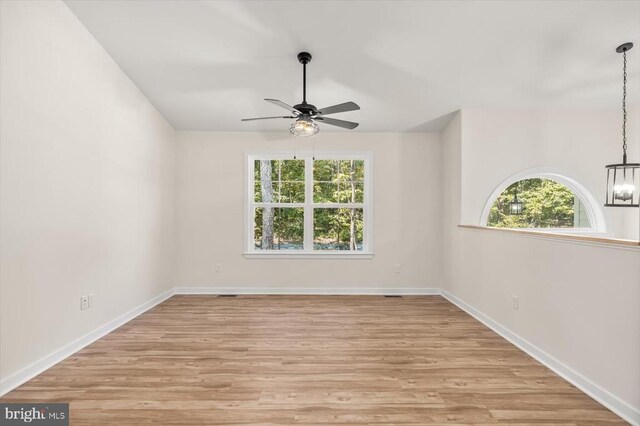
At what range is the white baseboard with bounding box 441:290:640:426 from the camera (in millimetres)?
1833

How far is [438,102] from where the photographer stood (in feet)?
12.9

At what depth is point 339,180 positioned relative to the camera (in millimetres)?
4863

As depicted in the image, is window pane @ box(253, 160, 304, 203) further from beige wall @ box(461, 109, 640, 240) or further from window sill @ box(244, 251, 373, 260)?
beige wall @ box(461, 109, 640, 240)

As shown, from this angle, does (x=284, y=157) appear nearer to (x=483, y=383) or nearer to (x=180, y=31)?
(x=180, y=31)

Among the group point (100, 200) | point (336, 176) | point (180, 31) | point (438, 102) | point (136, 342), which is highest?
point (180, 31)

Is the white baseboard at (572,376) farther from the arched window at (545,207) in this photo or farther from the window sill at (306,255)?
the window sill at (306,255)

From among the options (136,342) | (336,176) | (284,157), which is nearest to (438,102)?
(336,176)

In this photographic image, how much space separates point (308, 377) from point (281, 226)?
2844 mm

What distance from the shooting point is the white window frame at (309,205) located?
15.4 feet

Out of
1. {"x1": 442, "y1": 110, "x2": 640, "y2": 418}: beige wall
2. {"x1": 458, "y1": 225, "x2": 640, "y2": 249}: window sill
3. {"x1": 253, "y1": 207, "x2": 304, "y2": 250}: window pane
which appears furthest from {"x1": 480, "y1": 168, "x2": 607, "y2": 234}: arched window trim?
{"x1": 253, "y1": 207, "x2": 304, "y2": 250}: window pane

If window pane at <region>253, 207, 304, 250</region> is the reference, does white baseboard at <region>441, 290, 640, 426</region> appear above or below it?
below

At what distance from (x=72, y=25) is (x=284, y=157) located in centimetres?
275

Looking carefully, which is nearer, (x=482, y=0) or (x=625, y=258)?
(x=625, y=258)

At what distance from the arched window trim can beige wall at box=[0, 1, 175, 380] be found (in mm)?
4394
